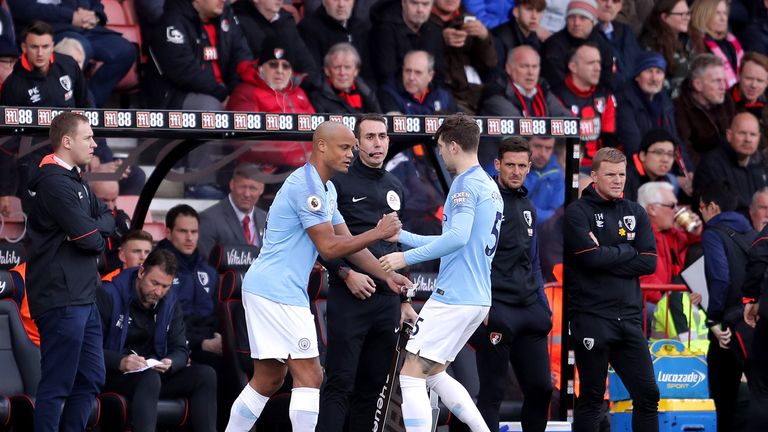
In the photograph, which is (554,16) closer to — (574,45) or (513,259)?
(574,45)

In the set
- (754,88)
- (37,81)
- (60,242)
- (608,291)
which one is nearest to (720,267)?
(608,291)

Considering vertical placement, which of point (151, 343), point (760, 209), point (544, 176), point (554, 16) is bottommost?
point (151, 343)

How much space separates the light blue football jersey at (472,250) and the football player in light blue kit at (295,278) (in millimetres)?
576

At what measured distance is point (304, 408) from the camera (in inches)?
314

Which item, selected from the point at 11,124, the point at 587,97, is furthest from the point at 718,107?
the point at 11,124

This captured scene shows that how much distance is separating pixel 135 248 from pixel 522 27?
5.32m

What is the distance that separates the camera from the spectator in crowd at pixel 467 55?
1312cm

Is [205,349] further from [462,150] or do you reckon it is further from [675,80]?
[675,80]

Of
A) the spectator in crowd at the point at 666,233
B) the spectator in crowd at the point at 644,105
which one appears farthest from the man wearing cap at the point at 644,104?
the spectator in crowd at the point at 666,233

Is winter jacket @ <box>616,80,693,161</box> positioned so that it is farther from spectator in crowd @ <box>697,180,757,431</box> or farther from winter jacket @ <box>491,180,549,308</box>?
winter jacket @ <box>491,180,549,308</box>

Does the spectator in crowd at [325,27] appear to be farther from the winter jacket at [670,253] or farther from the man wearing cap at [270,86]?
the winter jacket at [670,253]

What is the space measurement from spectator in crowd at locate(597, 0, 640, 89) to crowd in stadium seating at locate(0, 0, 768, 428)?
0.05 ft

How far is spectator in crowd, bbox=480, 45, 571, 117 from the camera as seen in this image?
42.2 ft

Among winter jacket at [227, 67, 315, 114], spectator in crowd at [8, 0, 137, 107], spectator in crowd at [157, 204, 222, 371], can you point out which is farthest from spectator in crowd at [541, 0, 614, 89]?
spectator in crowd at [157, 204, 222, 371]
